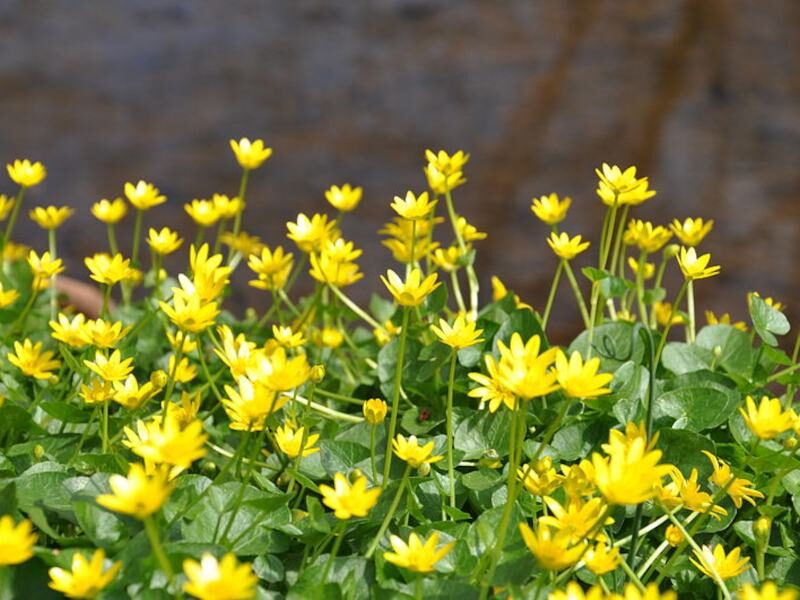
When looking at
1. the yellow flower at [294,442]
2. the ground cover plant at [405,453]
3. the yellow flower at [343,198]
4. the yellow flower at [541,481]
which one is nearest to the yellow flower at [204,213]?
the ground cover plant at [405,453]

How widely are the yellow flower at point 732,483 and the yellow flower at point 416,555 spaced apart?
0.64ft

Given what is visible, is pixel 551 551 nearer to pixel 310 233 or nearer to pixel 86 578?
pixel 86 578

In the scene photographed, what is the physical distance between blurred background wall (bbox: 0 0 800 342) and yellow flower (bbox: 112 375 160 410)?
2204 mm

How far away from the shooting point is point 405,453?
0.70 metres

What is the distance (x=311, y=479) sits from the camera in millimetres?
789

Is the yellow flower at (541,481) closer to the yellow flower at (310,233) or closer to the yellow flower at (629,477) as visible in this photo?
the yellow flower at (629,477)

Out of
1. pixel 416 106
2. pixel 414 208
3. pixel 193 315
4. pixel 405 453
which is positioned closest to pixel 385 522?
pixel 405 453

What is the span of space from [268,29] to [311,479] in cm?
293

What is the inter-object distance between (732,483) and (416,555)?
0.21 m

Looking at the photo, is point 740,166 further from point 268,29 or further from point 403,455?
point 403,455

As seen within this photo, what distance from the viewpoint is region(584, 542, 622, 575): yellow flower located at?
0.62 m

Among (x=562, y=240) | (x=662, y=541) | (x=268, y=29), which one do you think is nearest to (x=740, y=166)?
(x=268, y=29)

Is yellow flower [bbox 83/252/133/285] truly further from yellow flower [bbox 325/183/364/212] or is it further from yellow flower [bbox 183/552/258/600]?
yellow flower [bbox 183/552/258/600]

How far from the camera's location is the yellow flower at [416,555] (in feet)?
1.93
